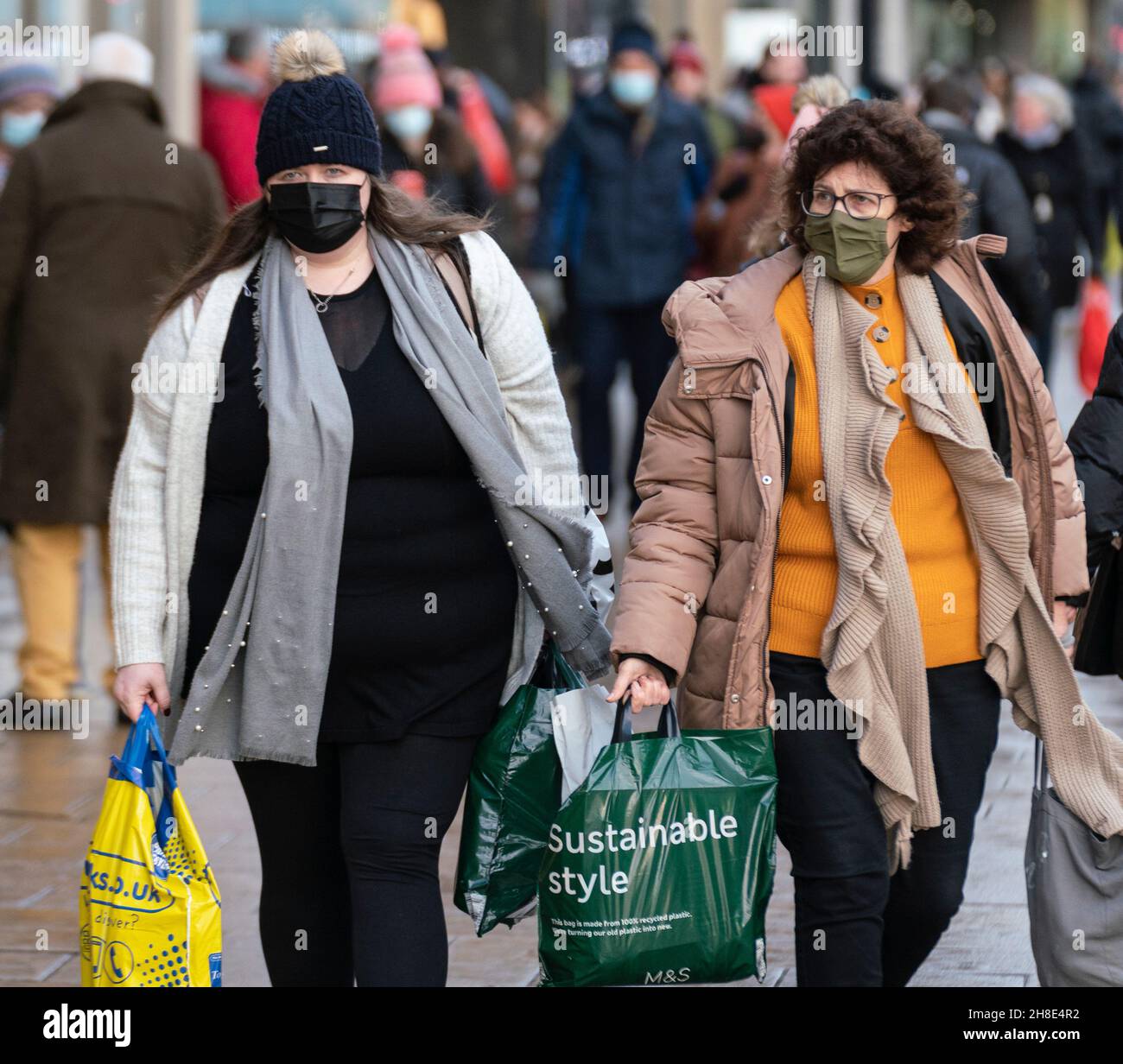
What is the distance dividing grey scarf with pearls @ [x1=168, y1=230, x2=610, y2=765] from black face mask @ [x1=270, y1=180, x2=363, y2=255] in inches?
3.0

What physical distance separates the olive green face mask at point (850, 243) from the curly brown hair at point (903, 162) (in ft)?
0.28

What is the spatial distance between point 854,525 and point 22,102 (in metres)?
6.32

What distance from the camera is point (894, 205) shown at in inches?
147

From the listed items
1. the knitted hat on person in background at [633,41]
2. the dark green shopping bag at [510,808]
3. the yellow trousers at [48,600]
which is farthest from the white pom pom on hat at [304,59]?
the knitted hat on person in background at [633,41]

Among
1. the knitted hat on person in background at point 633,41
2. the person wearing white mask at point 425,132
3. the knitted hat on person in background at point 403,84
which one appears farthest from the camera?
the knitted hat on person in background at point 633,41

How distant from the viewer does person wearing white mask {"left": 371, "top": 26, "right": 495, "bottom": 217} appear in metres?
9.13

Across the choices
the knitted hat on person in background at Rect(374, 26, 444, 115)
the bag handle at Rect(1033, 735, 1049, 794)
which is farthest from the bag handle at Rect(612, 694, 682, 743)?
the knitted hat on person in background at Rect(374, 26, 444, 115)

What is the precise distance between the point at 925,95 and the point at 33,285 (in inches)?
146

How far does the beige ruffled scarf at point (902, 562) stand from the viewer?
366 centimetres

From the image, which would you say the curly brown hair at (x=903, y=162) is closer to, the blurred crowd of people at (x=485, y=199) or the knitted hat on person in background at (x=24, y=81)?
the blurred crowd of people at (x=485, y=199)

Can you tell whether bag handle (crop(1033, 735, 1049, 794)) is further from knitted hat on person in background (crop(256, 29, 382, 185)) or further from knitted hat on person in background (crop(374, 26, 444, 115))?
knitted hat on person in background (crop(374, 26, 444, 115))

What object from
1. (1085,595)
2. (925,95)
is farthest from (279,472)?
(925,95)

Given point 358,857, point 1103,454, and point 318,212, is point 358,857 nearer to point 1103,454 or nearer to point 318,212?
point 318,212

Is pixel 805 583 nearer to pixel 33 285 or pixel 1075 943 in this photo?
pixel 1075 943
